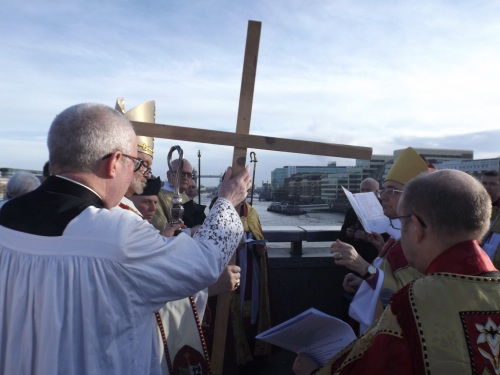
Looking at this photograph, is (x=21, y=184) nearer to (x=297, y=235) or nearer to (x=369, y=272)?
(x=297, y=235)

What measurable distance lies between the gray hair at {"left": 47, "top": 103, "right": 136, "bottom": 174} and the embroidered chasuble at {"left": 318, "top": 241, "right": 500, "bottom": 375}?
1.18m

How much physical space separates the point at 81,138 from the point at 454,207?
4.59ft

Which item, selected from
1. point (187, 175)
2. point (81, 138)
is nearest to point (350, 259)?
point (81, 138)

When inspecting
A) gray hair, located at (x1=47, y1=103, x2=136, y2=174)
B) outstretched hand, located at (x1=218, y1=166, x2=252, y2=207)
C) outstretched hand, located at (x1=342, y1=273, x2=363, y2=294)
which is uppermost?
gray hair, located at (x1=47, y1=103, x2=136, y2=174)

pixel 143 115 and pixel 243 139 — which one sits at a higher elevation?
pixel 143 115

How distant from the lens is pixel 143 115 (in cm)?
352

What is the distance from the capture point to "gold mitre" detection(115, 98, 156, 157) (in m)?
3.41

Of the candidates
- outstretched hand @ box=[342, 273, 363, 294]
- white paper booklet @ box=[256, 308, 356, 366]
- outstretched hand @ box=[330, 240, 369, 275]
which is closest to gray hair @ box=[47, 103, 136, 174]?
white paper booklet @ box=[256, 308, 356, 366]

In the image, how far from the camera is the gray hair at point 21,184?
15.3 ft

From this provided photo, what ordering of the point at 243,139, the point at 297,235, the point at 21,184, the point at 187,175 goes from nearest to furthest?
the point at 243,139, the point at 21,184, the point at 297,235, the point at 187,175

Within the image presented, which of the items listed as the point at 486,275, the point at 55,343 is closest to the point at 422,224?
the point at 486,275

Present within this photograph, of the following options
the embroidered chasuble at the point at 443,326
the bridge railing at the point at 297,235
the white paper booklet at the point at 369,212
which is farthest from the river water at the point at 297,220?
the embroidered chasuble at the point at 443,326

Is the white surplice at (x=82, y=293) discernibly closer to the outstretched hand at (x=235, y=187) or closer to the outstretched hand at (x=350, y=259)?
the outstretched hand at (x=235, y=187)

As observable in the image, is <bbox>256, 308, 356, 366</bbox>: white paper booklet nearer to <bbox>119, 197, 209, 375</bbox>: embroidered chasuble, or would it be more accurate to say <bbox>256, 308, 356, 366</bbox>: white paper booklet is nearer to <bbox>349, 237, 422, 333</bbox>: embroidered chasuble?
<bbox>119, 197, 209, 375</bbox>: embroidered chasuble
